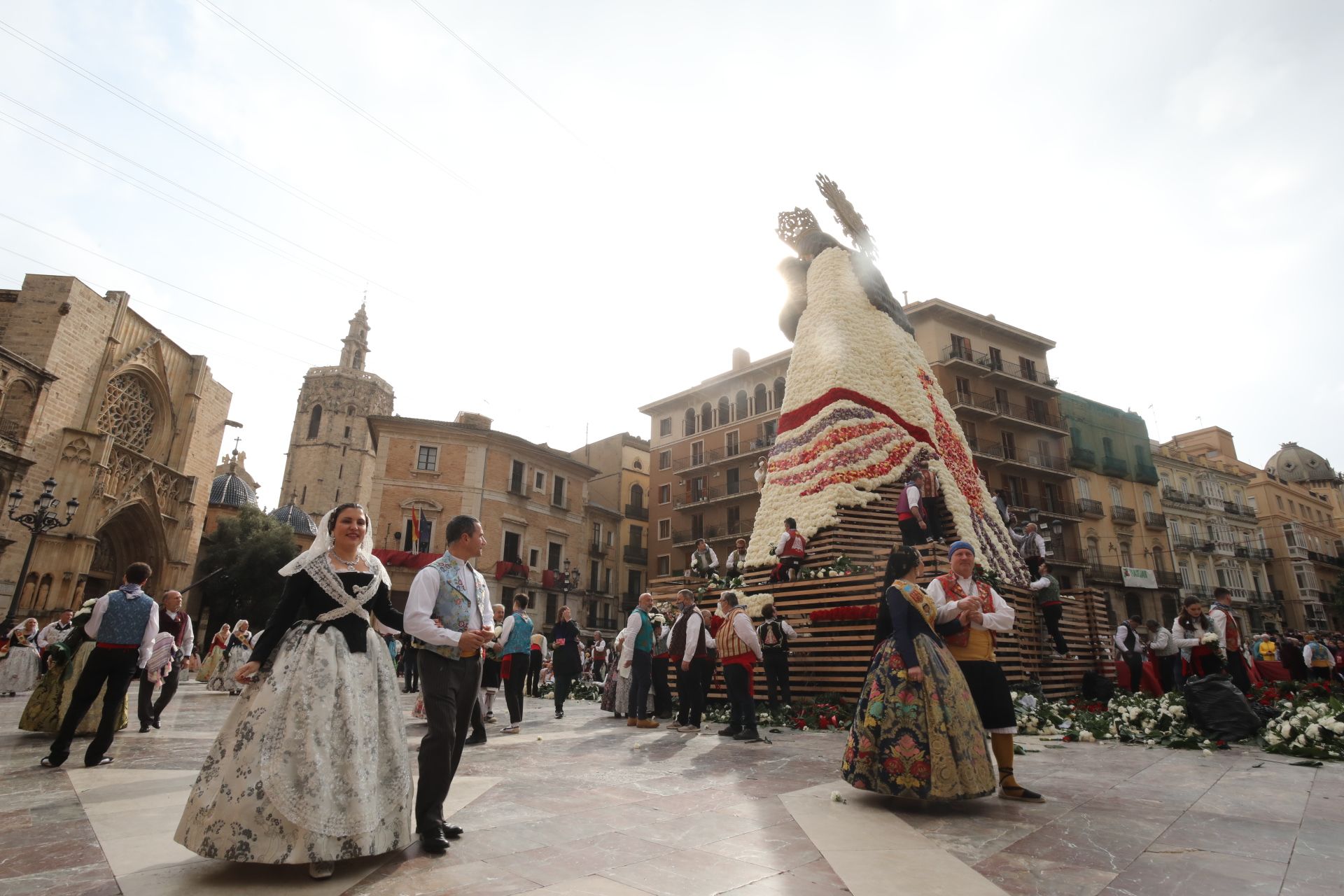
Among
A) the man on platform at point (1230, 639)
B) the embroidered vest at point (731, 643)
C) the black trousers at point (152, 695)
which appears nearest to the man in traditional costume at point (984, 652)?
the embroidered vest at point (731, 643)

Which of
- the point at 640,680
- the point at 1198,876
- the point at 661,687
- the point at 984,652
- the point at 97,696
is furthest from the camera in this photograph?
the point at 661,687

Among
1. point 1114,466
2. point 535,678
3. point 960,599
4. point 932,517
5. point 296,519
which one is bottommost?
point 535,678

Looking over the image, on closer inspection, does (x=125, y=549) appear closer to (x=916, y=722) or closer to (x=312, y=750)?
(x=312, y=750)

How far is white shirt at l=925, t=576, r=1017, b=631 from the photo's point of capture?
4.88m

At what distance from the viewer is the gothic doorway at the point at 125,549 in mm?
Result: 27141

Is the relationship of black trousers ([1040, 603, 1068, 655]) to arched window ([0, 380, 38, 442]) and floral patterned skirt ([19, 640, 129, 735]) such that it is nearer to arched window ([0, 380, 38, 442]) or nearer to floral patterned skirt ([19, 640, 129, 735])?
floral patterned skirt ([19, 640, 129, 735])

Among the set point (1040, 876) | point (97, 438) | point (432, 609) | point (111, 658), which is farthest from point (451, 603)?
point (97, 438)

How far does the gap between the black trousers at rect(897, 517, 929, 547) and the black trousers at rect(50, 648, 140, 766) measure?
33.1 feet

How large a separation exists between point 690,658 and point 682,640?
1.09ft

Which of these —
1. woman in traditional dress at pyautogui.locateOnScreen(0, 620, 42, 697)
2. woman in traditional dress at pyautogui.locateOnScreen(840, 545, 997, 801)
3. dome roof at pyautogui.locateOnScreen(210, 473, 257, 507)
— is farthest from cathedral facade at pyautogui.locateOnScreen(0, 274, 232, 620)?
woman in traditional dress at pyautogui.locateOnScreen(840, 545, 997, 801)

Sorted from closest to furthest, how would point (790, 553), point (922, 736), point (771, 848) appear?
1. point (771, 848)
2. point (922, 736)
3. point (790, 553)

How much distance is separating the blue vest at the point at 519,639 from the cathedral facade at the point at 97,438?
20.8 meters

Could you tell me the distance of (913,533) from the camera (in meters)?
11.5

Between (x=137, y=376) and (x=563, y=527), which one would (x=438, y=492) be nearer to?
(x=563, y=527)
